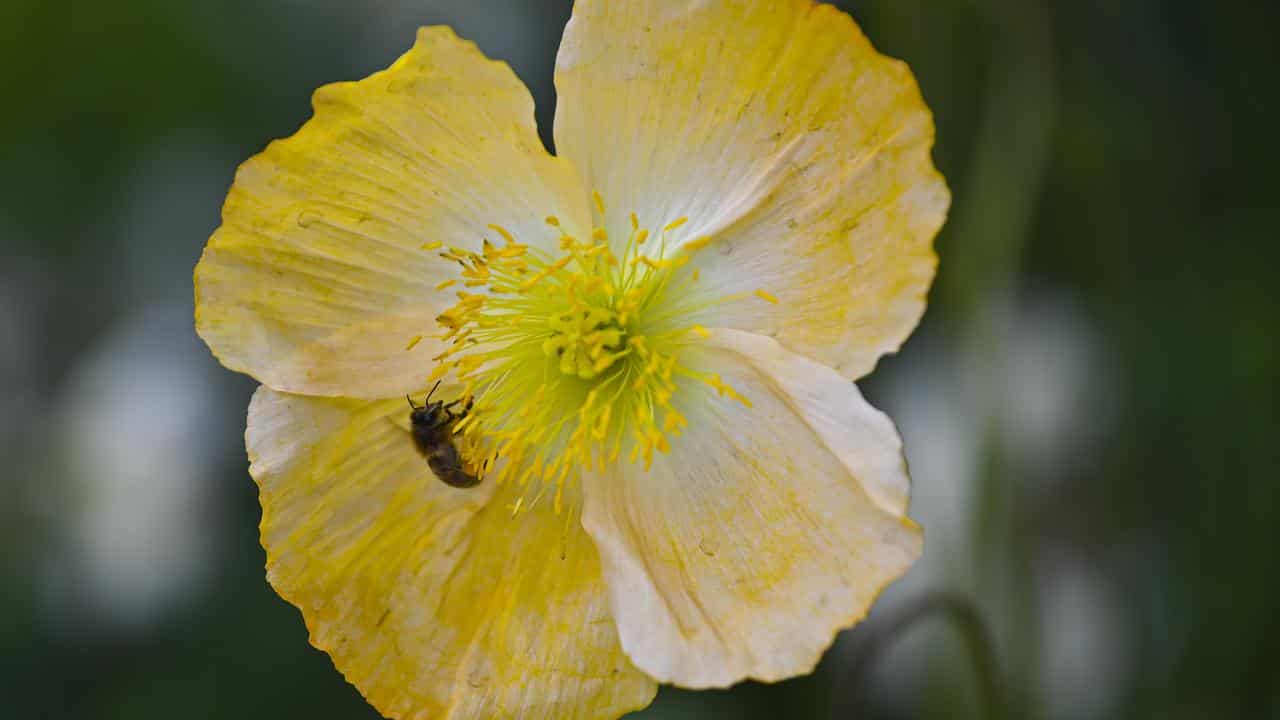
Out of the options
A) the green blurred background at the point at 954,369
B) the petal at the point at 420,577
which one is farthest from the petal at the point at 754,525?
the green blurred background at the point at 954,369

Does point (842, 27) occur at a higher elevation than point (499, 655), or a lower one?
higher

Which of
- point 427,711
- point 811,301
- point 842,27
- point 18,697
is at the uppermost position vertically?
point 842,27

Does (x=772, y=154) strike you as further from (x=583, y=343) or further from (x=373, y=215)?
(x=373, y=215)

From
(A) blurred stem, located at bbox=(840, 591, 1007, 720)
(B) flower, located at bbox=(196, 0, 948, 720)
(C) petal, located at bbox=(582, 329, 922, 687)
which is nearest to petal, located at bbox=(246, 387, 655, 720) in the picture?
(B) flower, located at bbox=(196, 0, 948, 720)

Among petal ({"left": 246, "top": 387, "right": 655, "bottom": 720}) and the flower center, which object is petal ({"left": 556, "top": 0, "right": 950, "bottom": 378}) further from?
petal ({"left": 246, "top": 387, "right": 655, "bottom": 720})

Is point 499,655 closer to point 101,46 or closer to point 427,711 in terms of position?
point 427,711

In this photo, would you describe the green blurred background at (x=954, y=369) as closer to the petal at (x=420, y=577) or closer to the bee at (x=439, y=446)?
the petal at (x=420, y=577)

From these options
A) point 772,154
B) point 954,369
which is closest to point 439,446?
point 772,154

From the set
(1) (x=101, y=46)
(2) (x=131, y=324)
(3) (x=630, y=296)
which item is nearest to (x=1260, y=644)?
(3) (x=630, y=296)
